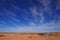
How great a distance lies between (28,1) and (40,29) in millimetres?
480

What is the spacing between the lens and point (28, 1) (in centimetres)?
162

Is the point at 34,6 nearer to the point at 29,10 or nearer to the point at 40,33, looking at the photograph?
the point at 29,10

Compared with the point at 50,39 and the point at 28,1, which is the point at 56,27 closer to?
the point at 50,39

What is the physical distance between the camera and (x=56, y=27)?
5.56 feet

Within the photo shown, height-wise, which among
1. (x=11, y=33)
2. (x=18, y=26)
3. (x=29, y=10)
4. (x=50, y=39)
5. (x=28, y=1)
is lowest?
(x=50, y=39)

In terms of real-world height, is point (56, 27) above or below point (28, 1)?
below

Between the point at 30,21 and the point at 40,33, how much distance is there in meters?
0.26

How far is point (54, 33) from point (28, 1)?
658 mm

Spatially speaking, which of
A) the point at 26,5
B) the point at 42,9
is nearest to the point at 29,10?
the point at 26,5

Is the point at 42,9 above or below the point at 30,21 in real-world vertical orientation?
above

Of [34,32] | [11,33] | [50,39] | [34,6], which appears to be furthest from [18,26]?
[50,39]

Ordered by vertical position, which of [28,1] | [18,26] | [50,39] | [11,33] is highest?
[28,1]

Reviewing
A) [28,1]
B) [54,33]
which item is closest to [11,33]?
[28,1]

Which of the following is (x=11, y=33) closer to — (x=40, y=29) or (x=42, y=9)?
(x=40, y=29)
